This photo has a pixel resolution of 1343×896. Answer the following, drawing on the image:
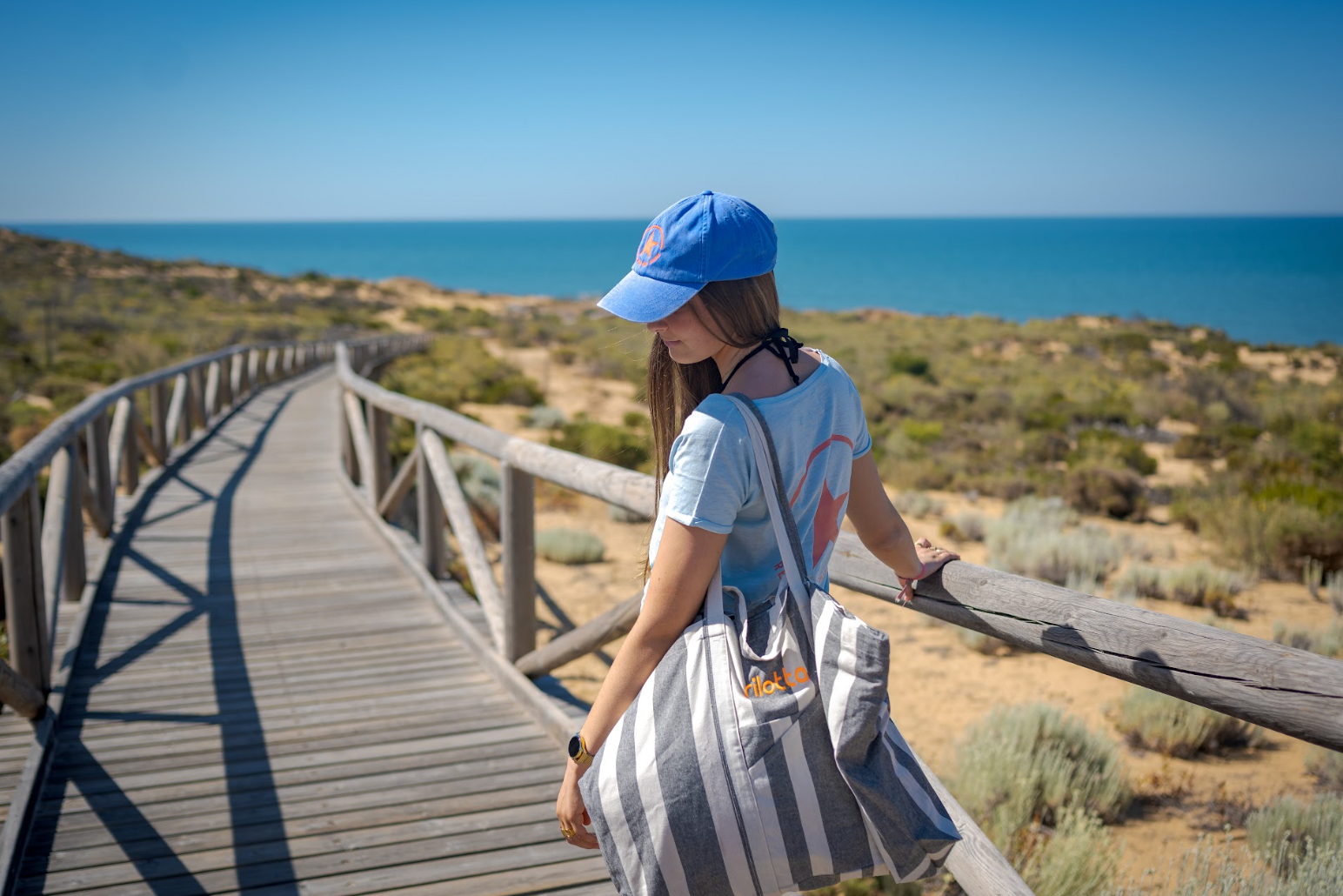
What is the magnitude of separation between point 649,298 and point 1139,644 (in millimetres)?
885

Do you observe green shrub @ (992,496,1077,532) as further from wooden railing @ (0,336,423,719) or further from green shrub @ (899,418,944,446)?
wooden railing @ (0,336,423,719)

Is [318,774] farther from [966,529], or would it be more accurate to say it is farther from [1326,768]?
[966,529]

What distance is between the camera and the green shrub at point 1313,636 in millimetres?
5145

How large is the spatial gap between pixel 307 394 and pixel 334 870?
1500cm

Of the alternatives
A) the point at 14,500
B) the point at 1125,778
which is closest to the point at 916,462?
the point at 1125,778

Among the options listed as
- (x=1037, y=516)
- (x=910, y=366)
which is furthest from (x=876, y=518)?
(x=910, y=366)

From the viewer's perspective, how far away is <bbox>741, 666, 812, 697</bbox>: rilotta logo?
1177mm

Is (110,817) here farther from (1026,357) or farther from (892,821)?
(1026,357)

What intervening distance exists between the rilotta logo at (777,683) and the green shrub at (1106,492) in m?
9.78

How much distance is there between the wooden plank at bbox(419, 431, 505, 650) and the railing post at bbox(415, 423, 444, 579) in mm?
251

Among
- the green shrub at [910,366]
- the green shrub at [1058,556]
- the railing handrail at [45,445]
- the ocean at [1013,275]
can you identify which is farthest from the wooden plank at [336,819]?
the ocean at [1013,275]

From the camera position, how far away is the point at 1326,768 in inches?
157

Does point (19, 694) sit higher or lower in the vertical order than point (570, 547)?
higher

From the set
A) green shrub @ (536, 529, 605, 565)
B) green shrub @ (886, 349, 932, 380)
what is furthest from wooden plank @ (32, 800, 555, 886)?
green shrub @ (886, 349, 932, 380)
